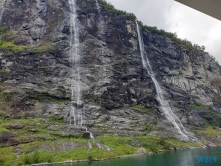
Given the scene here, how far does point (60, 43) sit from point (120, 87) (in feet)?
61.2

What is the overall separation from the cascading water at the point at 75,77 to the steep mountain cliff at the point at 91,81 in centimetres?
21

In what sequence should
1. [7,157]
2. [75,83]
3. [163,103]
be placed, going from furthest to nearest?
[163,103]
[75,83]
[7,157]

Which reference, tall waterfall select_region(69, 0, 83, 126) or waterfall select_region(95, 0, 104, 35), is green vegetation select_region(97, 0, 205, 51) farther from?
tall waterfall select_region(69, 0, 83, 126)

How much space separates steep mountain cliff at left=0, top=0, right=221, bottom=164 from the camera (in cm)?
3681

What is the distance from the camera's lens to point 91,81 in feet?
161

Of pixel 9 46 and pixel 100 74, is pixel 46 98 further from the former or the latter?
pixel 9 46

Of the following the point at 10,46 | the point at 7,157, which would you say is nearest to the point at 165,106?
the point at 7,157

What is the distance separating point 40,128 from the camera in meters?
34.1

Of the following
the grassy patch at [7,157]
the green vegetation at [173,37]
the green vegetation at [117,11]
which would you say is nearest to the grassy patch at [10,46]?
the grassy patch at [7,157]

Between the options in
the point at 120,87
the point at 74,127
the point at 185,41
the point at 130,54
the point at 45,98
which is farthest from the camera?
the point at 185,41

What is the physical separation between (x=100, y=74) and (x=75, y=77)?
6175 mm

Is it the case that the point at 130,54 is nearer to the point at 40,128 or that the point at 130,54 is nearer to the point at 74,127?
the point at 74,127

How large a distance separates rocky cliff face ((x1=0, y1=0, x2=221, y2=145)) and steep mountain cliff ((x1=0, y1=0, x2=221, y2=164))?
21 cm

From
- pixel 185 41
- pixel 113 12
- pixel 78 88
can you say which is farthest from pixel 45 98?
pixel 185 41
